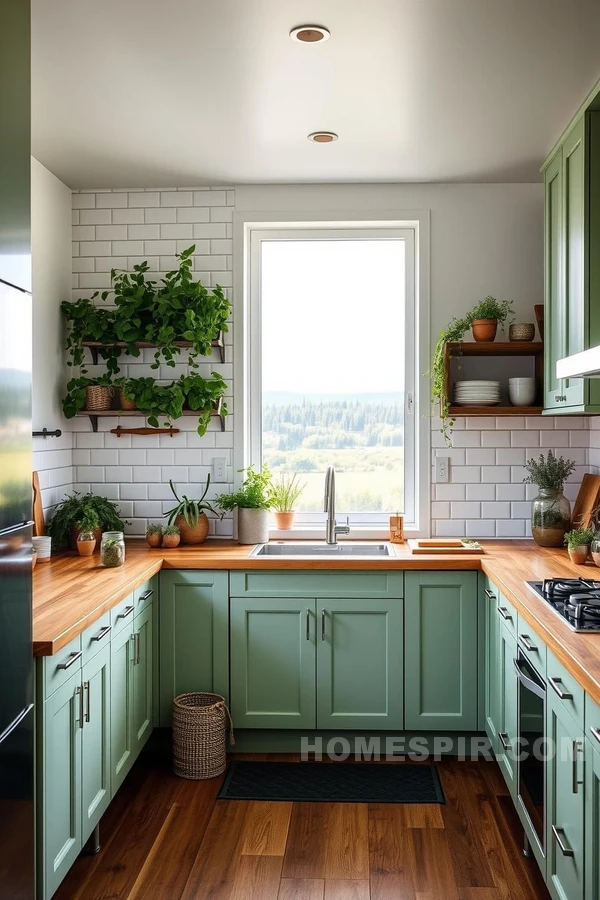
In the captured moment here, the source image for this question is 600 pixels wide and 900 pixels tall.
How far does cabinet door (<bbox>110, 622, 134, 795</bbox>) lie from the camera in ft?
9.68

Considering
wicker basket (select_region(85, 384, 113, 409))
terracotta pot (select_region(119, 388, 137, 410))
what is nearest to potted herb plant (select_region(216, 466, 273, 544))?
terracotta pot (select_region(119, 388, 137, 410))

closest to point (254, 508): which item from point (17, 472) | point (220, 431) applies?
point (220, 431)

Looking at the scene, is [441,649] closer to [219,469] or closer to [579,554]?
[579,554]

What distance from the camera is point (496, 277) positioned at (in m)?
4.10

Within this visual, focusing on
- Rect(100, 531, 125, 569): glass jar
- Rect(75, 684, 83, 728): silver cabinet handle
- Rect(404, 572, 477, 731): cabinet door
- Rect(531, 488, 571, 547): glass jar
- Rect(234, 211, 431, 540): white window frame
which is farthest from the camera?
Rect(234, 211, 431, 540): white window frame

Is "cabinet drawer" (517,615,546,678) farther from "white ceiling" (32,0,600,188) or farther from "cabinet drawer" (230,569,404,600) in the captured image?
"white ceiling" (32,0,600,188)

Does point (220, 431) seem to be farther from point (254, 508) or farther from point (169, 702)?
point (169, 702)

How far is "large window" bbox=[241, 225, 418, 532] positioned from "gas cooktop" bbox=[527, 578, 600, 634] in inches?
57.2

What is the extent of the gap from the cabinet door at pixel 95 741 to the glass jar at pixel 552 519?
2.05 m

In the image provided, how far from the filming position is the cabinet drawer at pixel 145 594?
3.29m

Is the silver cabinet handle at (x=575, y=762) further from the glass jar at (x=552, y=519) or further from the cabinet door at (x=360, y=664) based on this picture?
the glass jar at (x=552, y=519)

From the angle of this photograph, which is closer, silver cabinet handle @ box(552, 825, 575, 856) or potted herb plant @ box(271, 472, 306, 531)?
silver cabinet handle @ box(552, 825, 575, 856)

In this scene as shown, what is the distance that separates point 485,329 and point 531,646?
1785 mm

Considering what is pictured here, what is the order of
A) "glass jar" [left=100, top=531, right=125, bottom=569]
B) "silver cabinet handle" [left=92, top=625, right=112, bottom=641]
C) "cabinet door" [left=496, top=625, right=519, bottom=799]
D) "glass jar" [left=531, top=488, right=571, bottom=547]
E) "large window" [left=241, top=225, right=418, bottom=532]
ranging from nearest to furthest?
"silver cabinet handle" [left=92, top=625, right=112, bottom=641] < "cabinet door" [left=496, top=625, right=519, bottom=799] < "glass jar" [left=100, top=531, right=125, bottom=569] < "glass jar" [left=531, top=488, right=571, bottom=547] < "large window" [left=241, top=225, right=418, bottom=532]
